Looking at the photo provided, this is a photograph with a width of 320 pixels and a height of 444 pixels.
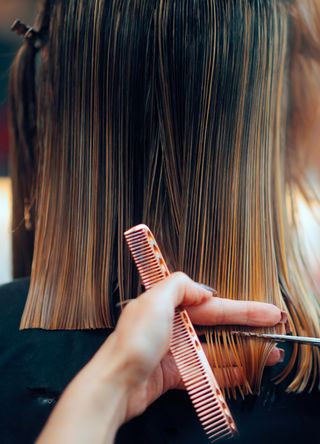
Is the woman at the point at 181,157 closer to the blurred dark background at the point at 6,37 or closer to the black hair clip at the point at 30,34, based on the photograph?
the black hair clip at the point at 30,34

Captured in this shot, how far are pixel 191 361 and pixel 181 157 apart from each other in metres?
0.23

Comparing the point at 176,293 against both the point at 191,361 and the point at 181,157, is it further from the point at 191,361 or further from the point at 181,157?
the point at 181,157

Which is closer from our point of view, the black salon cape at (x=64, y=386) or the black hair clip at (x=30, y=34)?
the black salon cape at (x=64, y=386)

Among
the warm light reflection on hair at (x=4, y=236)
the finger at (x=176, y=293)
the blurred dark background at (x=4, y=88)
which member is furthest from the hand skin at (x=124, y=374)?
the warm light reflection on hair at (x=4, y=236)

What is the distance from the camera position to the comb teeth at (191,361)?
0.47 meters

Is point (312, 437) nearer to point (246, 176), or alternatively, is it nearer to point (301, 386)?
point (301, 386)

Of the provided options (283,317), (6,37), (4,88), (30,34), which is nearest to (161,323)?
(283,317)

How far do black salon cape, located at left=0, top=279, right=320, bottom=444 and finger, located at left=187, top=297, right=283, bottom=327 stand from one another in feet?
0.19

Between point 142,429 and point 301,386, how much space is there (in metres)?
0.17

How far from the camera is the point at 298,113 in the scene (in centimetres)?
63

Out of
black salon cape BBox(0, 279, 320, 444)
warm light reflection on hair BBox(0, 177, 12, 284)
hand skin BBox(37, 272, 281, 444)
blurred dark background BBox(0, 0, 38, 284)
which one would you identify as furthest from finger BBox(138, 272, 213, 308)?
warm light reflection on hair BBox(0, 177, 12, 284)

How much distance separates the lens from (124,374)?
0.42 m

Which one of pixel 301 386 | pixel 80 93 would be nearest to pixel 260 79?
pixel 80 93

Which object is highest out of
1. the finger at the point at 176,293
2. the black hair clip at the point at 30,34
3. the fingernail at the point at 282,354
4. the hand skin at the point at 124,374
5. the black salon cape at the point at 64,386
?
the black hair clip at the point at 30,34
